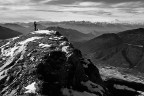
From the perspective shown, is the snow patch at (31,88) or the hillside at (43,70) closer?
the snow patch at (31,88)

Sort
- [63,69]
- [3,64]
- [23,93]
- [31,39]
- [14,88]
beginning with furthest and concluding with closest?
[31,39]
[3,64]
[63,69]
[14,88]
[23,93]

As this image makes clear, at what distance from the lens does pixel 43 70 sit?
129500mm

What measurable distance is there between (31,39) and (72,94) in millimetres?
46152

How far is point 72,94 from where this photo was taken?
5098 inches

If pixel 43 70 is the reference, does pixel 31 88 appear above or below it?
below

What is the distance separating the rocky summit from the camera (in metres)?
123

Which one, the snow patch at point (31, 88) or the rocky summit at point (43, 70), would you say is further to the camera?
the rocky summit at point (43, 70)

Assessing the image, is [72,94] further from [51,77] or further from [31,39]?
[31,39]

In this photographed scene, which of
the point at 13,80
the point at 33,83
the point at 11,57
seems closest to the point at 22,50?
the point at 11,57

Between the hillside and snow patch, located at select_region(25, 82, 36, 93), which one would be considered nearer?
snow patch, located at select_region(25, 82, 36, 93)

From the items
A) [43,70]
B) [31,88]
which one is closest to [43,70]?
[43,70]

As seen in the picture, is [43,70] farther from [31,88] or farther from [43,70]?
[31,88]

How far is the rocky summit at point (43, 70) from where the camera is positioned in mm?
123438

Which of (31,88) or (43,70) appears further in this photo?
(43,70)
